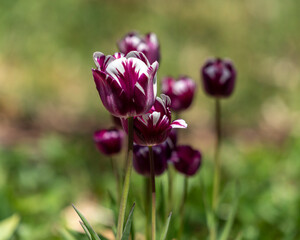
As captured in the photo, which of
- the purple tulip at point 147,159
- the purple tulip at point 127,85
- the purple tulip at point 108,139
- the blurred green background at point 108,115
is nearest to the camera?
the purple tulip at point 127,85

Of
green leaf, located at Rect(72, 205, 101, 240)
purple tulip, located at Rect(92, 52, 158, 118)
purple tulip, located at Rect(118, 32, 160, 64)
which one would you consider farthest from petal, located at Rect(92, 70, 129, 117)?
purple tulip, located at Rect(118, 32, 160, 64)

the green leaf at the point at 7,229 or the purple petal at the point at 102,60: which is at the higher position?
the purple petal at the point at 102,60

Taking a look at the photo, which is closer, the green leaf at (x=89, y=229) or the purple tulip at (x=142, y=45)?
the green leaf at (x=89, y=229)

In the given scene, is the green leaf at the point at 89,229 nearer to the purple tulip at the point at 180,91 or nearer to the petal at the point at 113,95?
the petal at the point at 113,95

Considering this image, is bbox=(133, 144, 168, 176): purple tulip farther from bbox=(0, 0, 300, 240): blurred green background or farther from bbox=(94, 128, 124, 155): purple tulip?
bbox=(0, 0, 300, 240): blurred green background

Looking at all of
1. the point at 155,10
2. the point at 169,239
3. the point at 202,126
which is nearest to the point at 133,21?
the point at 155,10

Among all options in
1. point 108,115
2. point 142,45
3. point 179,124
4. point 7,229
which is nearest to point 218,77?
point 142,45

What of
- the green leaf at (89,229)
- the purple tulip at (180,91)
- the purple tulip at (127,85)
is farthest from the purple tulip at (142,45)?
the green leaf at (89,229)

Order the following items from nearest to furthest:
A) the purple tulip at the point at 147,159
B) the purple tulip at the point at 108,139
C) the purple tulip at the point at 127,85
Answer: the purple tulip at the point at 127,85 → the purple tulip at the point at 147,159 → the purple tulip at the point at 108,139
